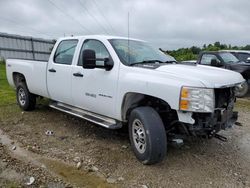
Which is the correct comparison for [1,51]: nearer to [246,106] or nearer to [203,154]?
[246,106]

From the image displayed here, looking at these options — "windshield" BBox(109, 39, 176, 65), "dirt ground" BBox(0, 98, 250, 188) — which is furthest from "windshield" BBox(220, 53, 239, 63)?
"windshield" BBox(109, 39, 176, 65)

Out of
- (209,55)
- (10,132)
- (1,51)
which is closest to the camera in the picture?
(10,132)

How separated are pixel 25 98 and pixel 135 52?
354 cm

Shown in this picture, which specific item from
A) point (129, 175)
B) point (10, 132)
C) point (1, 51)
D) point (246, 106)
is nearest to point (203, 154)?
point (129, 175)

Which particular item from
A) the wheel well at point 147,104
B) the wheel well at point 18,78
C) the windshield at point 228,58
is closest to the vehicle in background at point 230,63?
the windshield at point 228,58

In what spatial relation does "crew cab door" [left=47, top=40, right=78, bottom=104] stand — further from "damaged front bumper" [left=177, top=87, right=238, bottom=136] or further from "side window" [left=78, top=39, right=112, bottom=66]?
"damaged front bumper" [left=177, top=87, right=238, bottom=136]

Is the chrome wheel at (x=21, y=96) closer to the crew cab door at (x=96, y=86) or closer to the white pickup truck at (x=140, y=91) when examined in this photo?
the white pickup truck at (x=140, y=91)

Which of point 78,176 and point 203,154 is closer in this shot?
point 78,176

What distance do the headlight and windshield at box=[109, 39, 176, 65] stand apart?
1.32 meters

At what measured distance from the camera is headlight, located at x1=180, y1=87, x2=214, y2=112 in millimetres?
3930

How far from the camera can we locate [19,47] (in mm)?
18609

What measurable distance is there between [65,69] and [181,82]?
2738 millimetres

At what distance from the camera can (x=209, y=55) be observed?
1252cm

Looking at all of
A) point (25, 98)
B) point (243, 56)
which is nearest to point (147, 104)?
point (25, 98)
